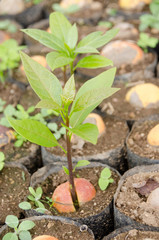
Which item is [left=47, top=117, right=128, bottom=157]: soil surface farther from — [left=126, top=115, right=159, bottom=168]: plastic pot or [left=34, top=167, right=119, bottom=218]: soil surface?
[left=34, top=167, right=119, bottom=218]: soil surface

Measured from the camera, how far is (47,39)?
1.62 m

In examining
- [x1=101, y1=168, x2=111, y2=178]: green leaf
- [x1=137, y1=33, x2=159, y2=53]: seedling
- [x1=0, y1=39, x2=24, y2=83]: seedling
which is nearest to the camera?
[x1=101, y1=168, x2=111, y2=178]: green leaf

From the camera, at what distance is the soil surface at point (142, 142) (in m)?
1.84

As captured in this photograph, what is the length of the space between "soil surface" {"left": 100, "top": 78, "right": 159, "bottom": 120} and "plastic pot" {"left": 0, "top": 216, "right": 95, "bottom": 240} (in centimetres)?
87

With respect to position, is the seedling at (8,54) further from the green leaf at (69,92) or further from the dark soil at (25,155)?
the green leaf at (69,92)

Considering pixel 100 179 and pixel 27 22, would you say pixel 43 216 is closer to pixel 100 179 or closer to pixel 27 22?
pixel 100 179

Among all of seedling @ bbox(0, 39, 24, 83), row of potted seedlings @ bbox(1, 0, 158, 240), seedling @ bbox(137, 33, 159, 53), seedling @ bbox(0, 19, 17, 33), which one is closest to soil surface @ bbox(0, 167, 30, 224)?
row of potted seedlings @ bbox(1, 0, 158, 240)

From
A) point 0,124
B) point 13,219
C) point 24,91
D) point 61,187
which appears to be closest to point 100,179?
point 61,187

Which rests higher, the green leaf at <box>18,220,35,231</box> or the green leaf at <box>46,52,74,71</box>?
the green leaf at <box>46,52,74,71</box>

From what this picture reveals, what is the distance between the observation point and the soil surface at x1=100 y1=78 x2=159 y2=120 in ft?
7.20

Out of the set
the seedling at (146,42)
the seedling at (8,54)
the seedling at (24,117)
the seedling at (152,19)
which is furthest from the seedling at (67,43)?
the seedling at (152,19)

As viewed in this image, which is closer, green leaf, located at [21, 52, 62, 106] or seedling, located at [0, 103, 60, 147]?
green leaf, located at [21, 52, 62, 106]

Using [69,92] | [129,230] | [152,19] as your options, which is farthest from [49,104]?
[152,19]

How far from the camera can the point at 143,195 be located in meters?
1.57
